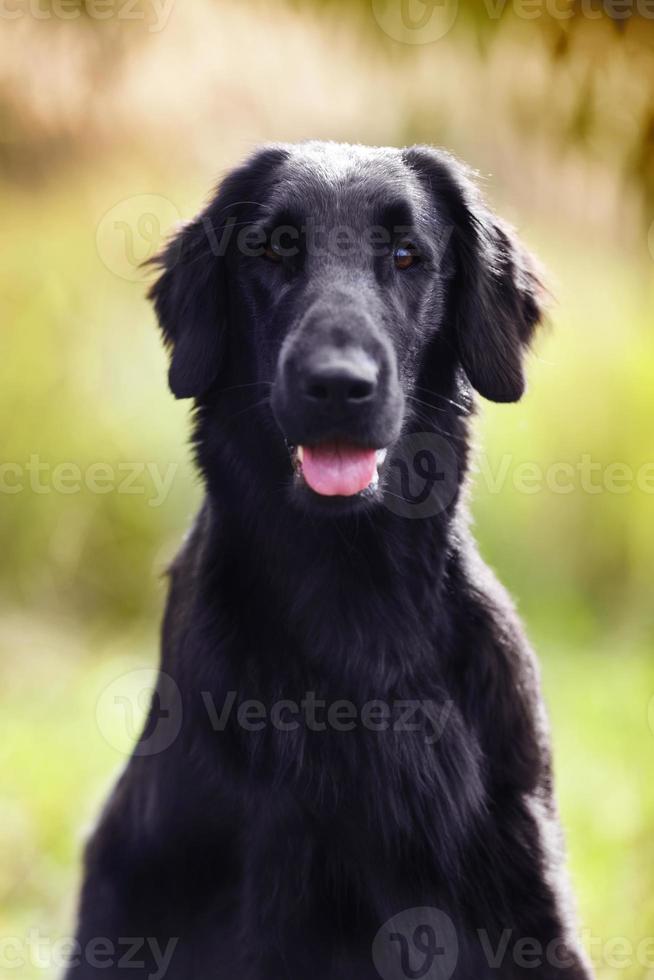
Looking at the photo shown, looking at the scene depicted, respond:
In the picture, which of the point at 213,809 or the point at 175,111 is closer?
the point at 213,809

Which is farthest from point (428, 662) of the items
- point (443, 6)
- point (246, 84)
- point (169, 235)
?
point (246, 84)

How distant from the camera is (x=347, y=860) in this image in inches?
103

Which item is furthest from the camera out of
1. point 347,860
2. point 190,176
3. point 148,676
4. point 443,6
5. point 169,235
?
point 190,176

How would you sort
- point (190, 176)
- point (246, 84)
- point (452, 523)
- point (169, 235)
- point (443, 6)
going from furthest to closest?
1. point (190, 176)
2. point (246, 84)
3. point (443, 6)
4. point (169, 235)
5. point (452, 523)

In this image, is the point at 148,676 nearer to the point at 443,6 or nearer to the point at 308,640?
the point at 308,640

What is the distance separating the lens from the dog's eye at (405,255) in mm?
2803

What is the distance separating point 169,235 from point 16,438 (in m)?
3.58

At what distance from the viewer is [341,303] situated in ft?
8.47
